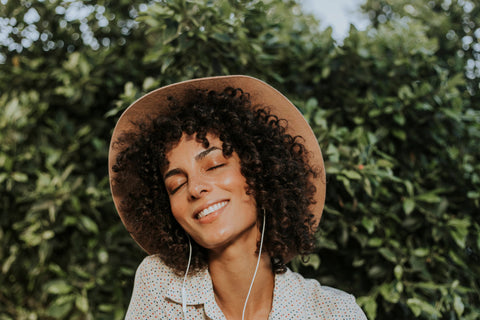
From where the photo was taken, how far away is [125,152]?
1646mm

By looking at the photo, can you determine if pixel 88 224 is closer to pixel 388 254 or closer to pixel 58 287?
pixel 58 287

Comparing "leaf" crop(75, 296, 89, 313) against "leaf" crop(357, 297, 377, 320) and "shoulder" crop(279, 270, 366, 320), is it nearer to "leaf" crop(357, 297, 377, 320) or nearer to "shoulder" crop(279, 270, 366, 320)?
"shoulder" crop(279, 270, 366, 320)

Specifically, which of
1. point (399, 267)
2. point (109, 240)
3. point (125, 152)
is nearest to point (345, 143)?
point (399, 267)

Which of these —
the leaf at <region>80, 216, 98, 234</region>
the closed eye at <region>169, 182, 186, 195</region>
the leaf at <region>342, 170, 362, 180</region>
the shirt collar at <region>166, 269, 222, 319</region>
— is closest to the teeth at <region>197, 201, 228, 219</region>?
the closed eye at <region>169, 182, 186, 195</region>

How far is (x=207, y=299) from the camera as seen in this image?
59.1 inches

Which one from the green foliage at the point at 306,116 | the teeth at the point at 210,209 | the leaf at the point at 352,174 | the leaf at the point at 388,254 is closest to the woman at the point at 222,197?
the teeth at the point at 210,209

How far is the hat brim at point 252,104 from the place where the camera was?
153 cm

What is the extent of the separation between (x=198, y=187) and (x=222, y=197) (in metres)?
0.09

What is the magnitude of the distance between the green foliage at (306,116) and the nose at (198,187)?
0.71 metres

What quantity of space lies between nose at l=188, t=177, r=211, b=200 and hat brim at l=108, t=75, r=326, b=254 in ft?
1.11

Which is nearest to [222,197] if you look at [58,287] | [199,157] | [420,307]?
[199,157]

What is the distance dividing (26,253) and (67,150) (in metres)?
0.69

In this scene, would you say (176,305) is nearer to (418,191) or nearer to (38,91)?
(418,191)

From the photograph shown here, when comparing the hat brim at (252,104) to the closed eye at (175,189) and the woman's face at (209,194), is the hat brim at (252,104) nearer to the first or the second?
the woman's face at (209,194)
